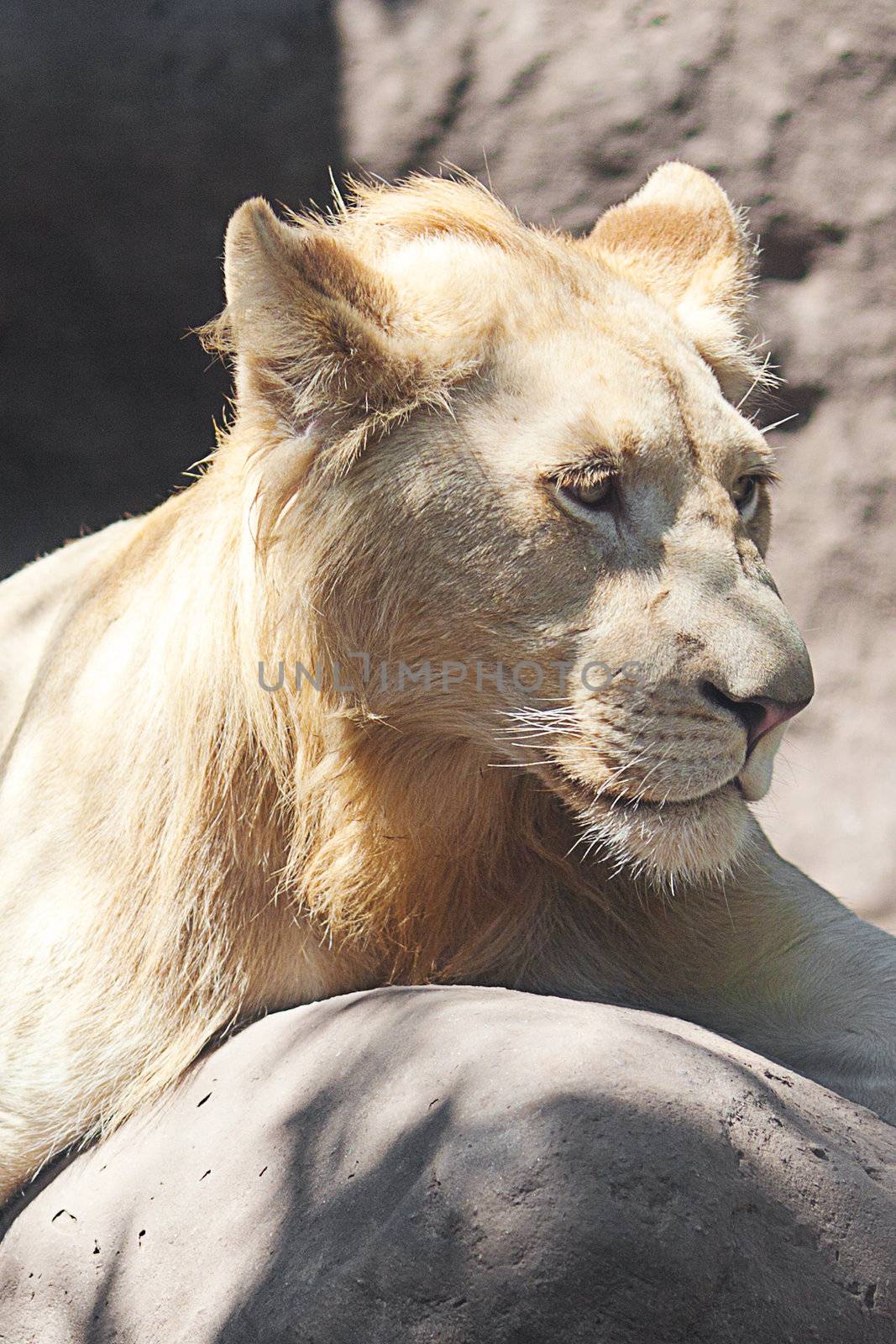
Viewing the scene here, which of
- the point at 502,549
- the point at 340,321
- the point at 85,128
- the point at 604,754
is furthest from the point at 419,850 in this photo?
the point at 85,128

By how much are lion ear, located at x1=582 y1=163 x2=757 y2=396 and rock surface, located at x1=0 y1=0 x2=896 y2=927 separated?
1.74 meters

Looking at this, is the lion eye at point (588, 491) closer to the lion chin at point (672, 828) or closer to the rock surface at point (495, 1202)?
the lion chin at point (672, 828)

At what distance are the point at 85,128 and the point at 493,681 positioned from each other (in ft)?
12.7

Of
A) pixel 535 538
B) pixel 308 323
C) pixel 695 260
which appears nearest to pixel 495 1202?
pixel 535 538

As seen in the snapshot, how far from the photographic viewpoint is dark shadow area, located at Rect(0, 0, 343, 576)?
17.4 feet

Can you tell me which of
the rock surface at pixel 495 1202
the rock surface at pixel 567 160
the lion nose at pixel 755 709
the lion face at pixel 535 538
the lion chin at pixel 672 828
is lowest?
the rock surface at pixel 495 1202

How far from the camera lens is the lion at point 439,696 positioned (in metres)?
2.46

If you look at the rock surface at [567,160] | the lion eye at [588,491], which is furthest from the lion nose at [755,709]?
the rock surface at [567,160]

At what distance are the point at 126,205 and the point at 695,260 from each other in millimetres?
3024

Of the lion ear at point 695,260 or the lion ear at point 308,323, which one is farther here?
the lion ear at point 695,260

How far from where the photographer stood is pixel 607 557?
8.07 feet

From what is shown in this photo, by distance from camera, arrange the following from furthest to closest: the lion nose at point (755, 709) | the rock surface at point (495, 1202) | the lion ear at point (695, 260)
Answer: the lion ear at point (695, 260) → the lion nose at point (755, 709) → the rock surface at point (495, 1202)

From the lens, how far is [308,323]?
8.05ft

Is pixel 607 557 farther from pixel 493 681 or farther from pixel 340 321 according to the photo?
pixel 340 321
